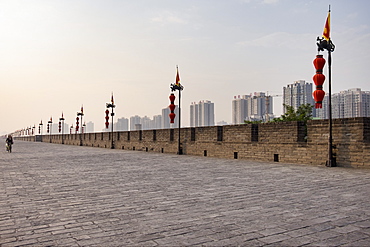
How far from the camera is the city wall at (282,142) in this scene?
916 centimetres

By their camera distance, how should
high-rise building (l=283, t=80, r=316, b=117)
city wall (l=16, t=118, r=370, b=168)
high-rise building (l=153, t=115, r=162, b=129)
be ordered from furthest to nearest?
high-rise building (l=153, t=115, r=162, b=129) → high-rise building (l=283, t=80, r=316, b=117) → city wall (l=16, t=118, r=370, b=168)

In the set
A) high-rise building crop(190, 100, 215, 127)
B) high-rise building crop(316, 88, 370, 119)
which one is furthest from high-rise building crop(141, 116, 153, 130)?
high-rise building crop(316, 88, 370, 119)

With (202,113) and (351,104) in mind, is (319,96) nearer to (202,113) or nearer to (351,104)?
(351,104)

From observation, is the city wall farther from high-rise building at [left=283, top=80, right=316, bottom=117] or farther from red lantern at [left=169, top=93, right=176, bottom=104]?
high-rise building at [left=283, top=80, right=316, bottom=117]

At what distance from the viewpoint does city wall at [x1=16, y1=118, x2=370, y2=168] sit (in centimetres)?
916

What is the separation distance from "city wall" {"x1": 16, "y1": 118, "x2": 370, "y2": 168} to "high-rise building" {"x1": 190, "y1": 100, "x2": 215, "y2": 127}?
102m

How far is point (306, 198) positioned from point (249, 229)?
6.24 feet

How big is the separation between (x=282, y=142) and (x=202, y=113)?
11332 cm

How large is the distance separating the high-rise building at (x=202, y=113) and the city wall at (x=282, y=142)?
4019 inches

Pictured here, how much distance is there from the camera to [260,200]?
4.57 meters

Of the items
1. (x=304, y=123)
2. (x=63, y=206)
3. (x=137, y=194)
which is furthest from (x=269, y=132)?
(x=63, y=206)

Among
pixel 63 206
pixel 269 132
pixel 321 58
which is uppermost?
pixel 321 58

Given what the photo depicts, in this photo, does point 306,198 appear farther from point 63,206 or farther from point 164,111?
point 164,111

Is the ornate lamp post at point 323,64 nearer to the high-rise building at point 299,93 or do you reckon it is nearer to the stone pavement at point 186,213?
the stone pavement at point 186,213
